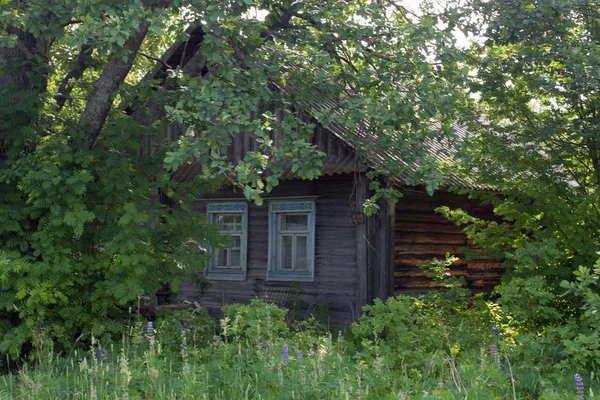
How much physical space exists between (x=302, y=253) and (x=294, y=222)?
60cm

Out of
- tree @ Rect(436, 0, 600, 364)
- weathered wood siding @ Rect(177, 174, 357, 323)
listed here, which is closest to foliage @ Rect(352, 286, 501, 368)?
tree @ Rect(436, 0, 600, 364)

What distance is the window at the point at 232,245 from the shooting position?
14258 mm

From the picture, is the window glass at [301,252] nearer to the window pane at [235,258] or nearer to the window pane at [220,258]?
the window pane at [235,258]

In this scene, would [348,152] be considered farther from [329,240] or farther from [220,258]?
[220,258]

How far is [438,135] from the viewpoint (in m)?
8.75

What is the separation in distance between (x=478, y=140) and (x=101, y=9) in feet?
15.8

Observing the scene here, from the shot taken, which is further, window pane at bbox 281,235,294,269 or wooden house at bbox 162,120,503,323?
window pane at bbox 281,235,294,269

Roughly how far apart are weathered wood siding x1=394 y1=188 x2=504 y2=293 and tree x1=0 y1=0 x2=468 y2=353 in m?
3.83

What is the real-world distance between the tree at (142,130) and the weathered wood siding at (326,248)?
11.4ft

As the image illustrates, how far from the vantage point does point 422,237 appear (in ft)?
44.4

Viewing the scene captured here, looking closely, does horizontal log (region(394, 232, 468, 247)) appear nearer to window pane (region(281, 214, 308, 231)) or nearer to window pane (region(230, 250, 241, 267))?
window pane (region(281, 214, 308, 231))

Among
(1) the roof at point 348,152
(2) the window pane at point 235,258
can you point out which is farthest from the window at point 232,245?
(1) the roof at point 348,152

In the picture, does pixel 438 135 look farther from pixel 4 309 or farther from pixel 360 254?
pixel 4 309

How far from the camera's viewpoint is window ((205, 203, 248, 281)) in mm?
14258
